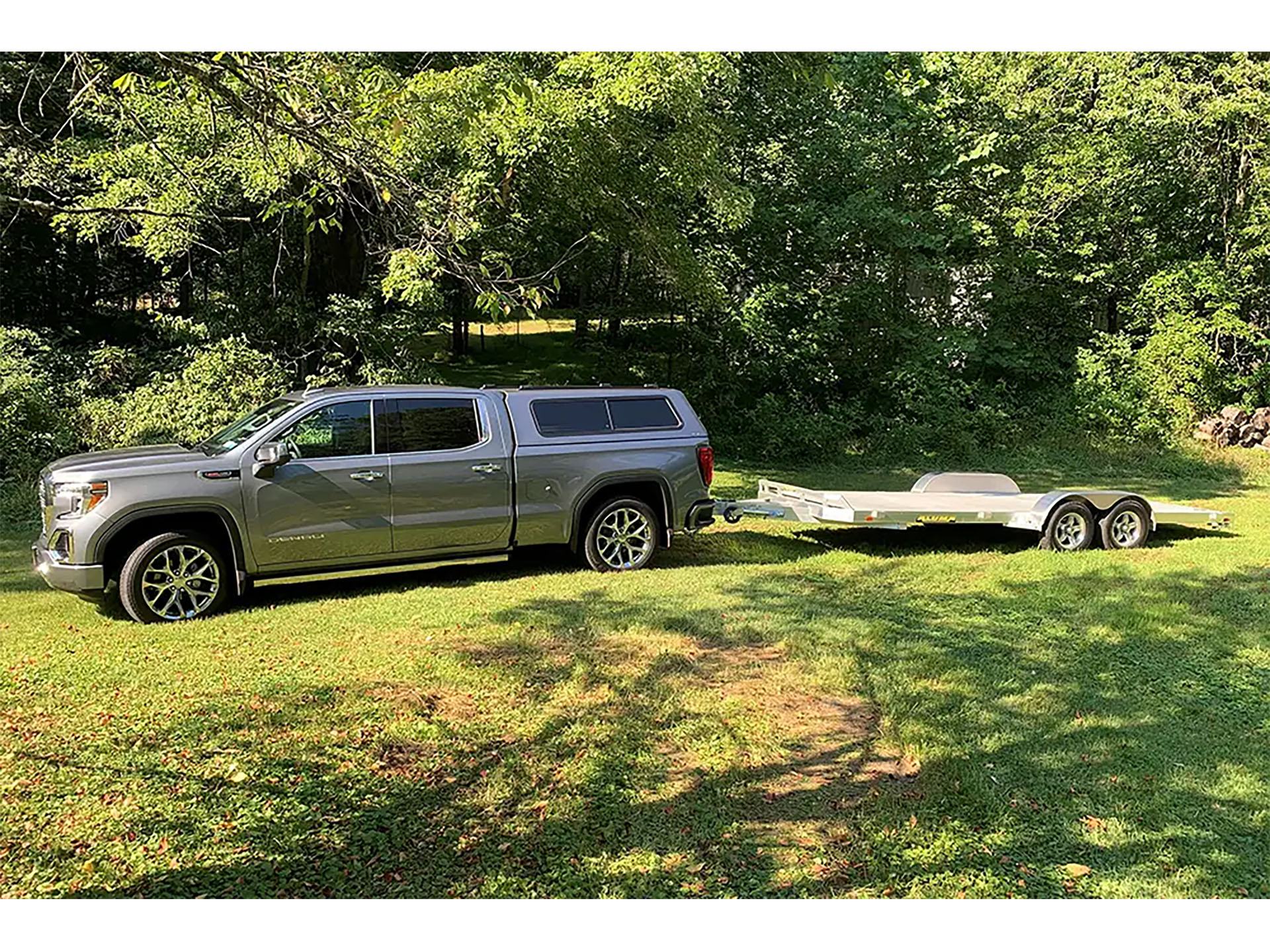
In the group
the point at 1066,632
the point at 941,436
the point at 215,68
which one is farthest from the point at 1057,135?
the point at 215,68

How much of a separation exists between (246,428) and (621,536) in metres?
3.33

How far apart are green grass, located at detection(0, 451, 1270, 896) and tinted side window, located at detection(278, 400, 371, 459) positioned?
1.20 metres

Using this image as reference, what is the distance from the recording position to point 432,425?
26.7ft

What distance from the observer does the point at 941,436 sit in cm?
1877

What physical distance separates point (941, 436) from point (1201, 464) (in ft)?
14.5

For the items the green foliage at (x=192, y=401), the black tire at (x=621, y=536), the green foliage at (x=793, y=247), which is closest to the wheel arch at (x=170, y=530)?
the black tire at (x=621, y=536)

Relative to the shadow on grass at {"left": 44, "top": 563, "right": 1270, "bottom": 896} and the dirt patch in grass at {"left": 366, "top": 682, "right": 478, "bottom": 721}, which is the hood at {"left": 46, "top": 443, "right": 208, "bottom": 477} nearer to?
the shadow on grass at {"left": 44, "top": 563, "right": 1270, "bottom": 896}

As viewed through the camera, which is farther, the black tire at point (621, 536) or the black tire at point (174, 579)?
the black tire at point (621, 536)

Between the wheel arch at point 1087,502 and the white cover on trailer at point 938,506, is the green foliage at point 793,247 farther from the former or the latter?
the wheel arch at point 1087,502

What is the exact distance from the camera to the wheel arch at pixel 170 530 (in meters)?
6.88

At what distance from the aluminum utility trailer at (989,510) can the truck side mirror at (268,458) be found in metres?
4.33

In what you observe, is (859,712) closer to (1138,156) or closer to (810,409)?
(810,409)

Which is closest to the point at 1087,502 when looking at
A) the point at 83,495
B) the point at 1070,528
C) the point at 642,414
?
the point at 1070,528

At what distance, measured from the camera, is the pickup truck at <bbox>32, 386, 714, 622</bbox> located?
6.93 meters
